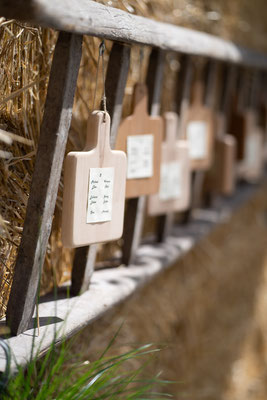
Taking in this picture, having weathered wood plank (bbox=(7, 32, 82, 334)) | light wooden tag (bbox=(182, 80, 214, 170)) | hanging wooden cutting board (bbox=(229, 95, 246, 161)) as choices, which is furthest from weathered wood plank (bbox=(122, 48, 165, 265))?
hanging wooden cutting board (bbox=(229, 95, 246, 161))

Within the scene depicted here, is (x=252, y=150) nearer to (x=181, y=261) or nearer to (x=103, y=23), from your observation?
(x=181, y=261)

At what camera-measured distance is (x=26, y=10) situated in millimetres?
907

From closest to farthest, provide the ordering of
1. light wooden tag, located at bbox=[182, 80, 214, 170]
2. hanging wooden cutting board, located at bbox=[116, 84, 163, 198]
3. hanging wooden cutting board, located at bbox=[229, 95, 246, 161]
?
hanging wooden cutting board, located at bbox=[116, 84, 163, 198] < light wooden tag, located at bbox=[182, 80, 214, 170] < hanging wooden cutting board, located at bbox=[229, 95, 246, 161]

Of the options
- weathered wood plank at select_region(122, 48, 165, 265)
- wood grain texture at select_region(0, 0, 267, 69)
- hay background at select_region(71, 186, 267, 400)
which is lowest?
hay background at select_region(71, 186, 267, 400)

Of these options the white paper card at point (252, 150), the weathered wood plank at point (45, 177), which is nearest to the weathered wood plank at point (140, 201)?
the weathered wood plank at point (45, 177)

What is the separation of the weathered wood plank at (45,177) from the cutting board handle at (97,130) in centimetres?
9

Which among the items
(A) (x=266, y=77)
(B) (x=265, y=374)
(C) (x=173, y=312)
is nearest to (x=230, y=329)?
(B) (x=265, y=374)

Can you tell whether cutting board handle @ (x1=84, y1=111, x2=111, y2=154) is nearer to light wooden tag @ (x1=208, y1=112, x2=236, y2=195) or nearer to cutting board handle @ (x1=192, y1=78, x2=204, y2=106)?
cutting board handle @ (x1=192, y1=78, x2=204, y2=106)

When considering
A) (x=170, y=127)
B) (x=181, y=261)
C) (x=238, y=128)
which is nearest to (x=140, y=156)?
(x=170, y=127)

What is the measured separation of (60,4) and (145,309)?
1162mm

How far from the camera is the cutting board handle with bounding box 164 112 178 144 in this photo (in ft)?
5.76

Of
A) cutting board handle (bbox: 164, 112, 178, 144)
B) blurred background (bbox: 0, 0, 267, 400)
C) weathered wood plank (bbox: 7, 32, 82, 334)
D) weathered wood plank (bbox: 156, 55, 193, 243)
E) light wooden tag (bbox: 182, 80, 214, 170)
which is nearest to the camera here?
weathered wood plank (bbox: 7, 32, 82, 334)

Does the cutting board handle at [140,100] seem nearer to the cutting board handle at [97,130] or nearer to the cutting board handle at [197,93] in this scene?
the cutting board handle at [97,130]

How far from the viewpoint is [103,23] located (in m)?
1.12
